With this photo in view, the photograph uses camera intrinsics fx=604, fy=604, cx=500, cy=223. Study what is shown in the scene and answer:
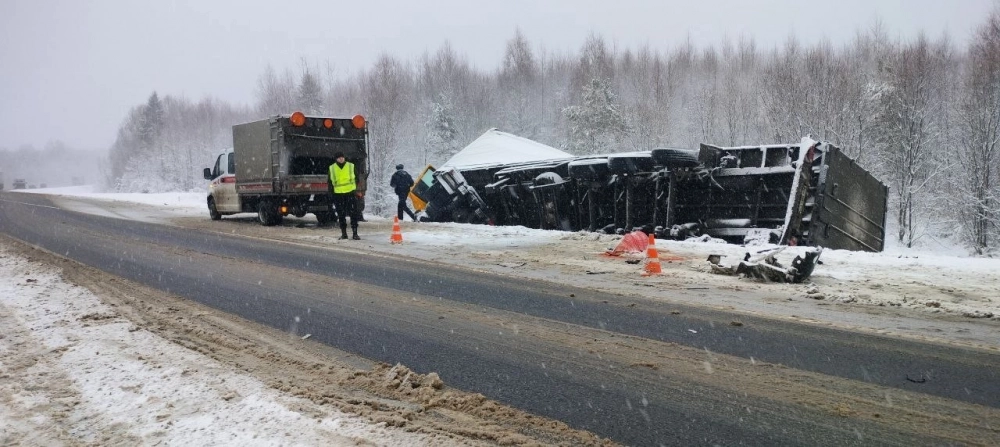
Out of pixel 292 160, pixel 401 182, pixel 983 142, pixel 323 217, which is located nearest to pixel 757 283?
pixel 292 160

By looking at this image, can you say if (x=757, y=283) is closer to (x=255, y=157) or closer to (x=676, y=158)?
(x=676, y=158)

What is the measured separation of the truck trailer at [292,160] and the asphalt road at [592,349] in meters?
7.36

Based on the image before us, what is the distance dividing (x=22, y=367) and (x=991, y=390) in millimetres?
5955

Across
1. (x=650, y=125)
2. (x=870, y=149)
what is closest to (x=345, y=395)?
(x=870, y=149)

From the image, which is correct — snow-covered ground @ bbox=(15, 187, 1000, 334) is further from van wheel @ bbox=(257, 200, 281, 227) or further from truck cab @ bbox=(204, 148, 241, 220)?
truck cab @ bbox=(204, 148, 241, 220)

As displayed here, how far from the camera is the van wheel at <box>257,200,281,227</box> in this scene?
15664 millimetres

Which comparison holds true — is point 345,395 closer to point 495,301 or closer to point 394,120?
point 495,301

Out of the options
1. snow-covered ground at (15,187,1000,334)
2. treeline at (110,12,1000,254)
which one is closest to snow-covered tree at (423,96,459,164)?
treeline at (110,12,1000,254)

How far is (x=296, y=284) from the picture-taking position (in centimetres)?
701

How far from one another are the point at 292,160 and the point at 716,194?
32.8ft

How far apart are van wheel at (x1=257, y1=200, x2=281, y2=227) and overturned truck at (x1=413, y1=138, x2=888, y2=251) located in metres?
5.96

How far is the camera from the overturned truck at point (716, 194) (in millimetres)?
10422

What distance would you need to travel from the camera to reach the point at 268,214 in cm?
1572

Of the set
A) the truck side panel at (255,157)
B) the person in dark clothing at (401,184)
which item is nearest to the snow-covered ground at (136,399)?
the truck side panel at (255,157)
